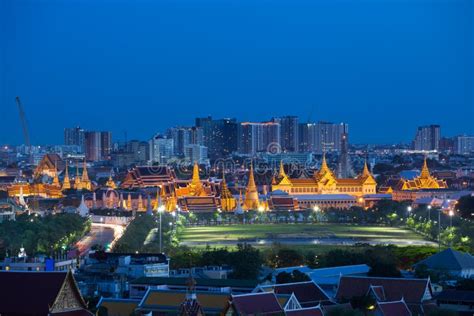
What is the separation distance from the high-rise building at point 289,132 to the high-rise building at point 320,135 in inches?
104

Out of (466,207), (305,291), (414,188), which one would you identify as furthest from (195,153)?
(305,291)

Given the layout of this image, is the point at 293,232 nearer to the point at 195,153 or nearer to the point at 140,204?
the point at 140,204

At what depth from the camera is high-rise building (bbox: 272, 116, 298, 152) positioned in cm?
15675

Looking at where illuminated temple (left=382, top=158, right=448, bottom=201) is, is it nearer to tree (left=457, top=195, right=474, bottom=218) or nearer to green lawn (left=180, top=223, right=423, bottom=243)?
green lawn (left=180, top=223, right=423, bottom=243)

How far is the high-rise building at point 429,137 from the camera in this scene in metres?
160

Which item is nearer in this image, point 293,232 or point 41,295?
point 41,295

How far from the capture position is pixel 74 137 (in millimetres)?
167250

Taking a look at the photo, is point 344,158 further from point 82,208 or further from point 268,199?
point 82,208

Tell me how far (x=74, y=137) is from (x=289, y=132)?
1074 inches

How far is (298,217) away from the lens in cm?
6172

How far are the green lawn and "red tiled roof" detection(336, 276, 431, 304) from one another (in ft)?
60.9

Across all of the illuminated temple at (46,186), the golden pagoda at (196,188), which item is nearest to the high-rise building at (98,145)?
the illuminated temple at (46,186)

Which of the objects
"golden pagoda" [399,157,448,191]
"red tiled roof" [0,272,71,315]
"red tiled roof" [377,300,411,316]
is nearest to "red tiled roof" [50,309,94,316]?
"red tiled roof" [0,272,71,315]

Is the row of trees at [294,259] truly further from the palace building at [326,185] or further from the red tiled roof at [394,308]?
the palace building at [326,185]
